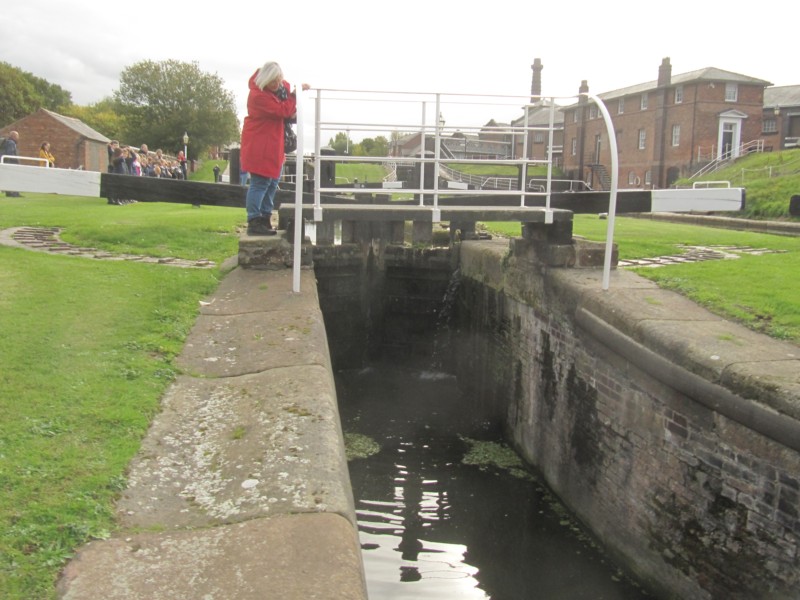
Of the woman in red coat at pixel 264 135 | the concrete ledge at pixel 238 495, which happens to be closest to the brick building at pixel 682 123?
the woman in red coat at pixel 264 135

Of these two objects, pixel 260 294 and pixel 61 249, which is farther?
pixel 61 249

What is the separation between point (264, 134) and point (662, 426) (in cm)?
445

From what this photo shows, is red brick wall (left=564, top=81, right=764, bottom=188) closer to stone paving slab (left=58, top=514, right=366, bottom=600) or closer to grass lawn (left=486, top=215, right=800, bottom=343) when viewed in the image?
grass lawn (left=486, top=215, right=800, bottom=343)

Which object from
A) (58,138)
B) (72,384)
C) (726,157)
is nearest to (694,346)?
(72,384)

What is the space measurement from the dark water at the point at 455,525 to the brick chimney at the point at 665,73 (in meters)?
44.8

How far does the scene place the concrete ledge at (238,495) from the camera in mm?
2449

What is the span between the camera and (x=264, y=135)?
7277 millimetres

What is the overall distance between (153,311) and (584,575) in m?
4.07

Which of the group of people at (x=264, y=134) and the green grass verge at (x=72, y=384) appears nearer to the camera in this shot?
the green grass verge at (x=72, y=384)

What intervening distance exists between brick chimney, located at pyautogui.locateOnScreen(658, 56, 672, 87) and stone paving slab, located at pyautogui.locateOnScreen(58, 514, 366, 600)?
5060 cm

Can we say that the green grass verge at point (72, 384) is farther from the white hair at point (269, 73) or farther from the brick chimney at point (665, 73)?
the brick chimney at point (665, 73)

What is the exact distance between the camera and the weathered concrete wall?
4582 mm

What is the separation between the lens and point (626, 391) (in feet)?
20.3

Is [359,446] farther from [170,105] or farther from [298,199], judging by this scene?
[170,105]
